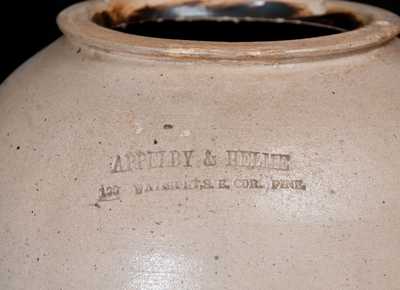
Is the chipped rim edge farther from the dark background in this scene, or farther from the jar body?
the dark background

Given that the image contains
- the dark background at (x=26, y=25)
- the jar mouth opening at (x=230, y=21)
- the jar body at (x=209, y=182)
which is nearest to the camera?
the jar body at (x=209, y=182)

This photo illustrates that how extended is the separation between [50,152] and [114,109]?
0.11 meters

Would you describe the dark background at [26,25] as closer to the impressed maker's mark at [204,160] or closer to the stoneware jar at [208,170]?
the stoneware jar at [208,170]

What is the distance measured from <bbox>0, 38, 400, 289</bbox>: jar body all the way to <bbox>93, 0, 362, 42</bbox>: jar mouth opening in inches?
13.8

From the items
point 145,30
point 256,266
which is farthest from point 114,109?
point 145,30

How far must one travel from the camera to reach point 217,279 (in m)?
1.12

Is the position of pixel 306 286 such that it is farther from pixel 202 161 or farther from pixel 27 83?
pixel 27 83

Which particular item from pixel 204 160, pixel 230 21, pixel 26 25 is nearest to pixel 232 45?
pixel 204 160

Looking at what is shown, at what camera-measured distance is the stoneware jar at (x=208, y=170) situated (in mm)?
1135

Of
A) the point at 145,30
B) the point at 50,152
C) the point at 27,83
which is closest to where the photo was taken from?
the point at 50,152

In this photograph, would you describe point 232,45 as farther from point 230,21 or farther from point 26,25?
point 26,25

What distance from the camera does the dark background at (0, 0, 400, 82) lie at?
2600 millimetres

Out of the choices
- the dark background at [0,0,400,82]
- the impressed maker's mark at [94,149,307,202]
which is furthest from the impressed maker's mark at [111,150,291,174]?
the dark background at [0,0,400,82]

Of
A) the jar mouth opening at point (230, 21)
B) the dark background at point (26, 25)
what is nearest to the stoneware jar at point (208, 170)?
the jar mouth opening at point (230, 21)
